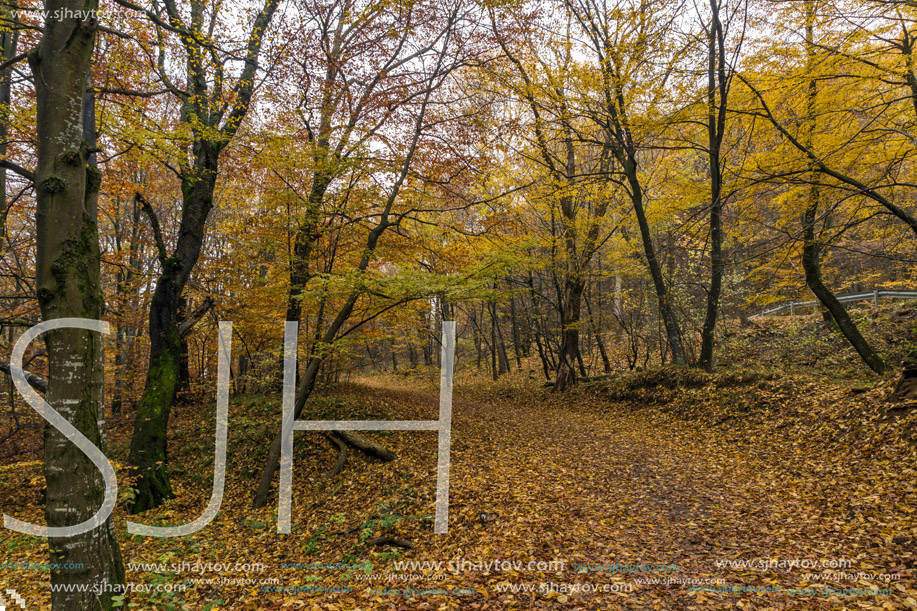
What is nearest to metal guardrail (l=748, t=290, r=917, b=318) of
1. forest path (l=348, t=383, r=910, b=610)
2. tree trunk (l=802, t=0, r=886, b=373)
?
tree trunk (l=802, t=0, r=886, b=373)

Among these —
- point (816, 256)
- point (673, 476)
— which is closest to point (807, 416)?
point (673, 476)

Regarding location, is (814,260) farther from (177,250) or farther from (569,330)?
(177,250)

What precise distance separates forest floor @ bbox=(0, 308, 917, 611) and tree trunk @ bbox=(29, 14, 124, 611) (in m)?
1.41

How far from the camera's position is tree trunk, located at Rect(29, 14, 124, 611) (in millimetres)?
3227

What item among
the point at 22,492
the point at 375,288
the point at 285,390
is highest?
the point at 375,288

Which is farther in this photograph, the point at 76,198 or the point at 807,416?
the point at 807,416

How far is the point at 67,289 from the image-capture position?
10.9 ft

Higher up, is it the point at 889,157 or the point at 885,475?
the point at 889,157

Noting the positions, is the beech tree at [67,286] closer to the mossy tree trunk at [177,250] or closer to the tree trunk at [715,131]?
the mossy tree trunk at [177,250]

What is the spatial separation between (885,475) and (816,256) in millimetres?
6361

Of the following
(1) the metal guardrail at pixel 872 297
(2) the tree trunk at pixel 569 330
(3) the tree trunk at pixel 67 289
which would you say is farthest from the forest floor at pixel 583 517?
(1) the metal guardrail at pixel 872 297

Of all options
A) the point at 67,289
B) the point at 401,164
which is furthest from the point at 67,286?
the point at 401,164

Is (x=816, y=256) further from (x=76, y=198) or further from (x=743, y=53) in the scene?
(x=76, y=198)

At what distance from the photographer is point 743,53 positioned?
29.6ft
